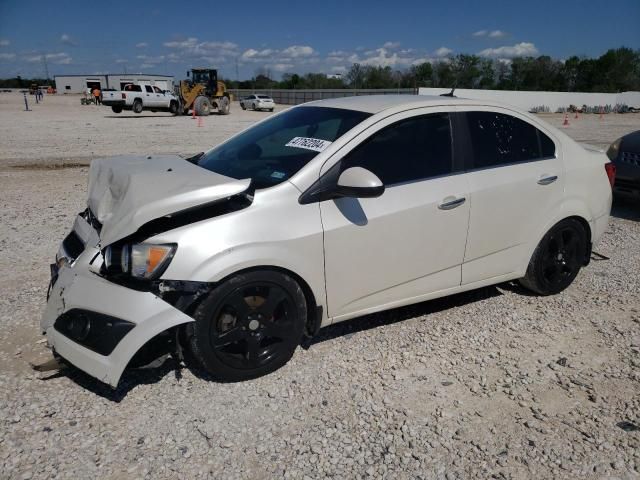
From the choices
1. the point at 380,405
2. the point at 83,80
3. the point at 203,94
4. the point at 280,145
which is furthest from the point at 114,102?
the point at 83,80

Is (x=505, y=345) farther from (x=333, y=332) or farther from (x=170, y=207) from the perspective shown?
(x=170, y=207)

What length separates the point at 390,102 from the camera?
12.1 feet

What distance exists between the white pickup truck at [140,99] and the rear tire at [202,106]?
300 cm

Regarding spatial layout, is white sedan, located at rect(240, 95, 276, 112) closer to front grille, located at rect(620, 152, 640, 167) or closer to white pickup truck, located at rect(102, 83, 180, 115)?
white pickup truck, located at rect(102, 83, 180, 115)

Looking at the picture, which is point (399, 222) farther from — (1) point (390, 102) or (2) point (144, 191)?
(2) point (144, 191)

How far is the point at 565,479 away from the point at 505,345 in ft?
4.34

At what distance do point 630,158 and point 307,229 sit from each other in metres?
6.03

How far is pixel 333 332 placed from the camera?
379cm

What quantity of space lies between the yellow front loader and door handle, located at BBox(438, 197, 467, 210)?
31.0 metres

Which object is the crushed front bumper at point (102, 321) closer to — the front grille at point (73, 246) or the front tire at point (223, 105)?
the front grille at point (73, 246)

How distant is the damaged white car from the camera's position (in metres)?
2.74

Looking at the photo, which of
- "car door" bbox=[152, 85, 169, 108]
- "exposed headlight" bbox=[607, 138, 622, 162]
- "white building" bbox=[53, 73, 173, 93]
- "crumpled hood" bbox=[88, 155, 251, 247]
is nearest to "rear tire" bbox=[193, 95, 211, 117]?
"car door" bbox=[152, 85, 169, 108]

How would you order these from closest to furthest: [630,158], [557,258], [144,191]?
[144,191] < [557,258] < [630,158]

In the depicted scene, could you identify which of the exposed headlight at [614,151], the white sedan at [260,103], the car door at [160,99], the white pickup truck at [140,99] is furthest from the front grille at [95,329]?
the white sedan at [260,103]
